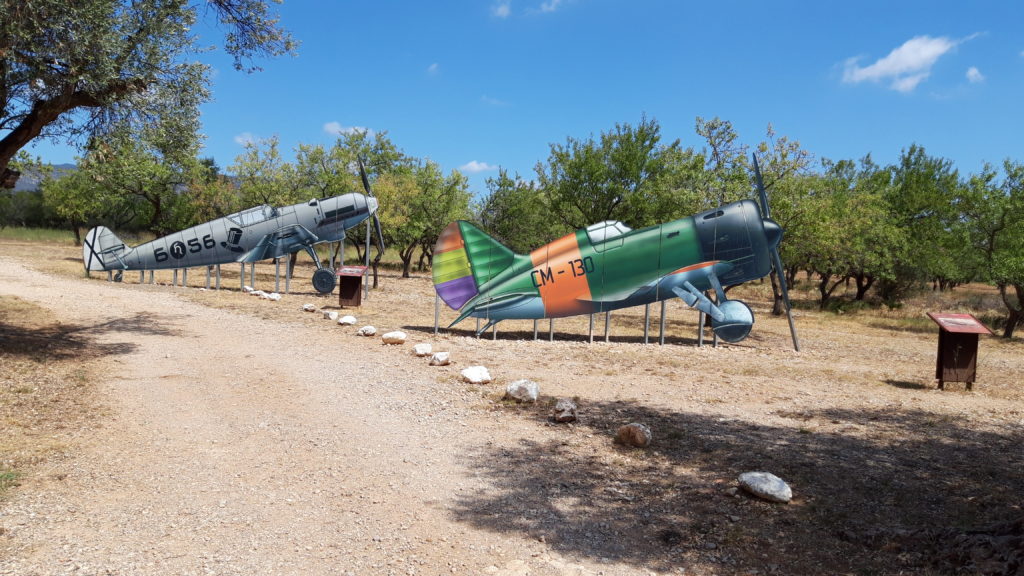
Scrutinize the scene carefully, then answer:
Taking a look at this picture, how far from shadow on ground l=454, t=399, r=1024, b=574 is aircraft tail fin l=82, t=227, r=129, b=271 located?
21.4 meters

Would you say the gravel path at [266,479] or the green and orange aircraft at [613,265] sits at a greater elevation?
the green and orange aircraft at [613,265]

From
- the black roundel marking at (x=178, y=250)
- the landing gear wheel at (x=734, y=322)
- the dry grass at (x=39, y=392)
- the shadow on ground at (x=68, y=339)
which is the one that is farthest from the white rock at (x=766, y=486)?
the black roundel marking at (x=178, y=250)

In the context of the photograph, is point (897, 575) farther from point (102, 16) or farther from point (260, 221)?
point (260, 221)

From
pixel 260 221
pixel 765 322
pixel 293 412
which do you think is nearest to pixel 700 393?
pixel 293 412

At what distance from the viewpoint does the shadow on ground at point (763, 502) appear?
167 inches

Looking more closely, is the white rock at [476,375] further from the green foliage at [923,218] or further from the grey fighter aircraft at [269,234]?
the green foliage at [923,218]

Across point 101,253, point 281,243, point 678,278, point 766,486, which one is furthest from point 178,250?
point 766,486

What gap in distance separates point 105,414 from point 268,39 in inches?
286

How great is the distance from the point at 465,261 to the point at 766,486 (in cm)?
982

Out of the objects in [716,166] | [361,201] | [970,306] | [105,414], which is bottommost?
[105,414]

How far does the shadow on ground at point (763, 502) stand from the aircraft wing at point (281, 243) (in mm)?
16200

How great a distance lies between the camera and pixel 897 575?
3.91 meters

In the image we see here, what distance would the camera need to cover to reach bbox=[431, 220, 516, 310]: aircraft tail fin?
14.0 meters

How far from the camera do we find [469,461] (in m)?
6.18
